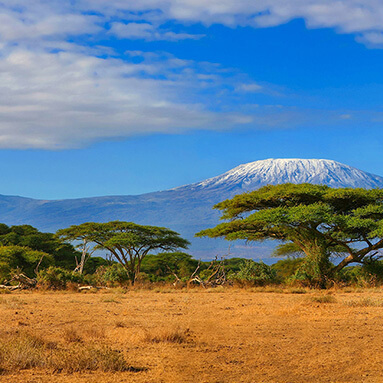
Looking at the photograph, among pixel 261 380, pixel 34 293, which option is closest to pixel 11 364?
pixel 261 380

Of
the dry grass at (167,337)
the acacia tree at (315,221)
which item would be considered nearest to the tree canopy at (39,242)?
the acacia tree at (315,221)

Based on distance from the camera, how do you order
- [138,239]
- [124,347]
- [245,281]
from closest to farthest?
[124,347]
[245,281]
[138,239]

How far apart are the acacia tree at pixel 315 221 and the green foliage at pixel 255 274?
5.75 ft

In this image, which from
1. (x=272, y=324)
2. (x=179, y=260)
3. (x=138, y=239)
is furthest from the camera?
(x=179, y=260)

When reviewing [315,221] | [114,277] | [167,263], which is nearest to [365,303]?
[315,221]

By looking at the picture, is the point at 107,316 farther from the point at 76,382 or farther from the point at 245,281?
the point at 245,281

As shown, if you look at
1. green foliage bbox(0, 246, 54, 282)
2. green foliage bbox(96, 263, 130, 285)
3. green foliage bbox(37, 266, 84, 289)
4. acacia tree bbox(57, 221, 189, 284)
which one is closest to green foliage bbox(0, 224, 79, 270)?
acacia tree bbox(57, 221, 189, 284)

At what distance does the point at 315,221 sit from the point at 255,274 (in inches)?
159

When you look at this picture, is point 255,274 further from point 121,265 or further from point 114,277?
point 121,265

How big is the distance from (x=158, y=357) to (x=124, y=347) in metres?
1.04

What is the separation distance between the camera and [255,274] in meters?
27.5

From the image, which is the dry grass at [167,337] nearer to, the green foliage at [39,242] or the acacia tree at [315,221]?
the acacia tree at [315,221]

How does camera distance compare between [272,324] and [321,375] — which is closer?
[321,375]

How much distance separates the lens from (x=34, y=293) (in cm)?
2328
